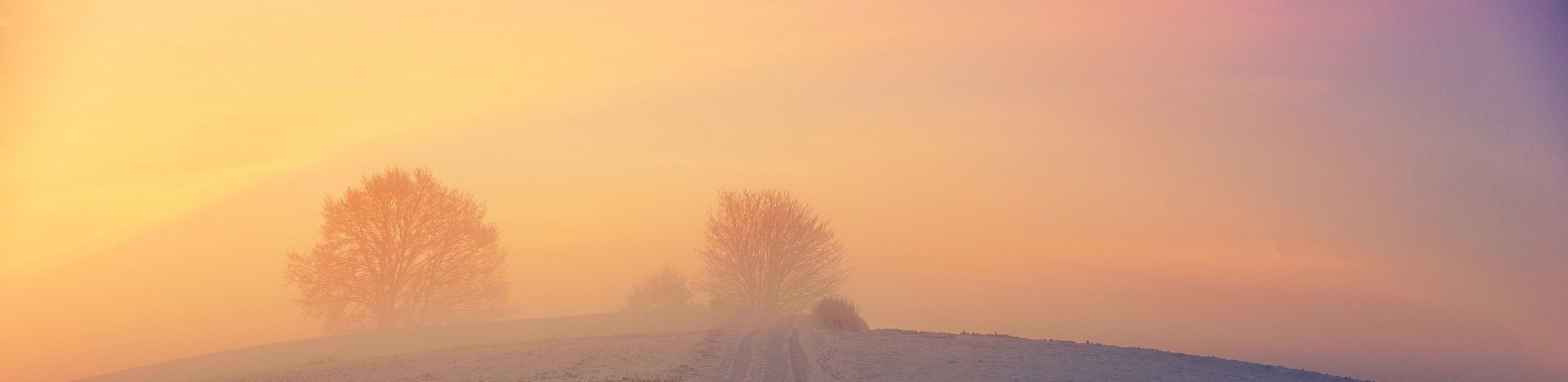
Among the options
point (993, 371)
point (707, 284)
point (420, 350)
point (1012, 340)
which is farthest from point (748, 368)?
point (707, 284)

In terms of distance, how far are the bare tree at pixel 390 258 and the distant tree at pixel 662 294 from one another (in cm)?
1906

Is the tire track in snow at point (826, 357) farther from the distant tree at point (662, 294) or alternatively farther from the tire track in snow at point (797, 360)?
the distant tree at point (662, 294)

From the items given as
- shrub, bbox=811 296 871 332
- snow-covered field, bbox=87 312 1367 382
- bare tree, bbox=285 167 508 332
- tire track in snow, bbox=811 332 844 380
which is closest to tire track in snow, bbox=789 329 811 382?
snow-covered field, bbox=87 312 1367 382

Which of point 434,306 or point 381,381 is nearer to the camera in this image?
point 381,381

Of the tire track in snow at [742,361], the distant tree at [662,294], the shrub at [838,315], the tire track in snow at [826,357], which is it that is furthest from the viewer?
the distant tree at [662,294]

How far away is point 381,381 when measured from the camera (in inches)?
973

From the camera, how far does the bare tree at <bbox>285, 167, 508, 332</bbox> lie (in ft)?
156

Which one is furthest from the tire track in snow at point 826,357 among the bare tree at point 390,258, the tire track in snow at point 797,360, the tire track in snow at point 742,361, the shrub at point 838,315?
the bare tree at point 390,258

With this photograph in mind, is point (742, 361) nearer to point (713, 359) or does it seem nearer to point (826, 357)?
point (713, 359)

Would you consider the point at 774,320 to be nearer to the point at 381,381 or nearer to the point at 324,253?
the point at 381,381

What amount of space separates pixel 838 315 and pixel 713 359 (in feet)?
39.6

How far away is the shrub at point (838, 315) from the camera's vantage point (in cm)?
3775

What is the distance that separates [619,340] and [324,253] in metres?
23.5

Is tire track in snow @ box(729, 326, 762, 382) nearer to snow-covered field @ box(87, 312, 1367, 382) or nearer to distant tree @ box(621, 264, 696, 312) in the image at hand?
snow-covered field @ box(87, 312, 1367, 382)
